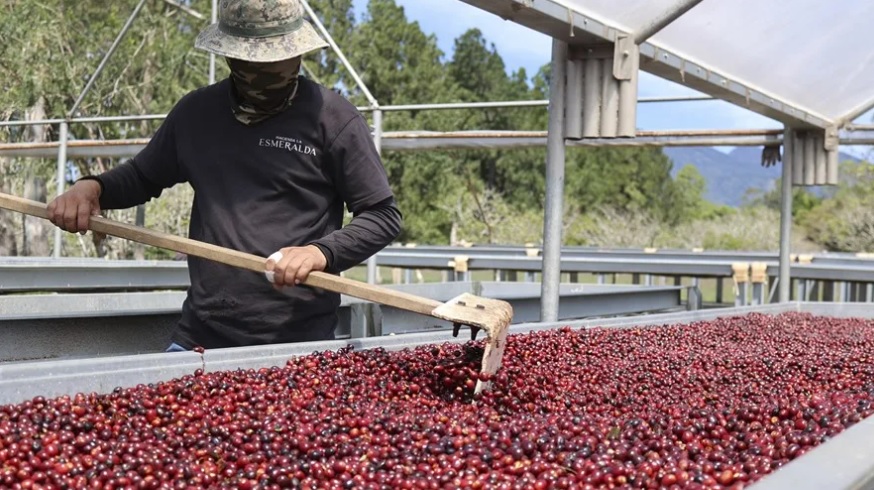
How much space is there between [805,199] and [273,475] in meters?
57.3

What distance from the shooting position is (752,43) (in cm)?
541

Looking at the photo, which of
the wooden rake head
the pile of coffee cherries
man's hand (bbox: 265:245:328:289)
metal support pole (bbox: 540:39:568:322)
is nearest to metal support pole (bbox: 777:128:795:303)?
metal support pole (bbox: 540:39:568:322)

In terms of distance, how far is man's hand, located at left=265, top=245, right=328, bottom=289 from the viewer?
259 cm

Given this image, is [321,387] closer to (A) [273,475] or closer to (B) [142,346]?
(A) [273,475]

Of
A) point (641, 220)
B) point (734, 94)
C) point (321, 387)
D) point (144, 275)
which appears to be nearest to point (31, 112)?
point (144, 275)

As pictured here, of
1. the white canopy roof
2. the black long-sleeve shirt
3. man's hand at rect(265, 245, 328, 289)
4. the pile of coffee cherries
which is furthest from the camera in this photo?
the white canopy roof

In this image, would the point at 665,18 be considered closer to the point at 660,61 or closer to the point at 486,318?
the point at 660,61

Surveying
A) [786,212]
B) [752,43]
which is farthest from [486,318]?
[786,212]

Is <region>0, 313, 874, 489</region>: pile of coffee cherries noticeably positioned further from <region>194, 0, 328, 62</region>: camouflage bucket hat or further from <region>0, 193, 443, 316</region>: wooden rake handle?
<region>194, 0, 328, 62</region>: camouflage bucket hat

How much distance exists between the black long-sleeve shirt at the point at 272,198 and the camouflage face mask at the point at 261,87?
3 cm

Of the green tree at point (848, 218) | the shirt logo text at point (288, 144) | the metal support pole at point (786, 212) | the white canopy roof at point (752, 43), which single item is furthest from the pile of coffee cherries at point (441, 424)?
the green tree at point (848, 218)

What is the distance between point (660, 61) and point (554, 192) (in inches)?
45.4

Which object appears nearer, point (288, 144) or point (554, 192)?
point (288, 144)

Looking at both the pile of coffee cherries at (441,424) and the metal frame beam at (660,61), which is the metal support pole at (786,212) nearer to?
the metal frame beam at (660,61)
